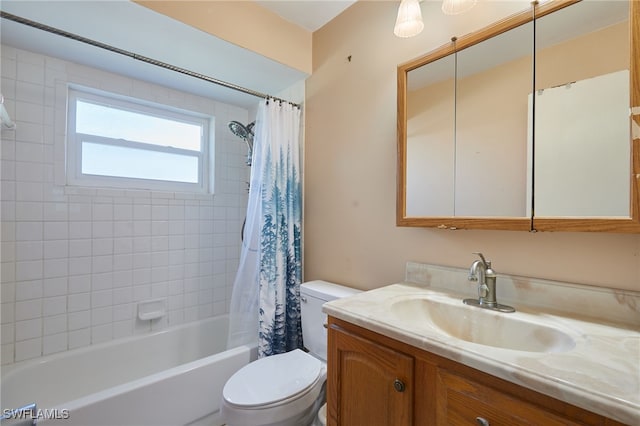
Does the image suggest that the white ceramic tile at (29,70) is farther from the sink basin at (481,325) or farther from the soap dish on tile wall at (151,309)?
the sink basin at (481,325)

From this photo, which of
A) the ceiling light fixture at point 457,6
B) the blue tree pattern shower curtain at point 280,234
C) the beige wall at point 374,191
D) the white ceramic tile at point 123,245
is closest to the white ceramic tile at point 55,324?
the white ceramic tile at point 123,245

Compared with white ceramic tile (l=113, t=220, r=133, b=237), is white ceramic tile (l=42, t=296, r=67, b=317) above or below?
below

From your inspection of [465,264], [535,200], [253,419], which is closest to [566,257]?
[535,200]

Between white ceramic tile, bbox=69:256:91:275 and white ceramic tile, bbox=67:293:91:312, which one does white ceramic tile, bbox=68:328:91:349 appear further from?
white ceramic tile, bbox=69:256:91:275

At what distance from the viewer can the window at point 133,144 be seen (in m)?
1.91

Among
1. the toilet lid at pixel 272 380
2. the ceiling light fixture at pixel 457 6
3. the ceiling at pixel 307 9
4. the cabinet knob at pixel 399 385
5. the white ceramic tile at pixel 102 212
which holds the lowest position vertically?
the toilet lid at pixel 272 380

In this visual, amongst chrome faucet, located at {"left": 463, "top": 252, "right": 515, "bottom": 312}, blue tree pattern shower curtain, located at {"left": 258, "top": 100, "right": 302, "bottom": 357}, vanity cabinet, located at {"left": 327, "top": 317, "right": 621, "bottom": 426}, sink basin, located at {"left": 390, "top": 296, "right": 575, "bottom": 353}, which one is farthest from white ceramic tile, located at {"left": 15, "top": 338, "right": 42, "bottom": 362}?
chrome faucet, located at {"left": 463, "top": 252, "right": 515, "bottom": 312}

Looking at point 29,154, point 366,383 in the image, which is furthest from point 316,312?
point 29,154

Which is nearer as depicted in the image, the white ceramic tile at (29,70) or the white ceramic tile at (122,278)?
the white ceramic tile at (29,70)

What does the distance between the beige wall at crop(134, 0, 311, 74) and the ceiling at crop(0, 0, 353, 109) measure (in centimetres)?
3

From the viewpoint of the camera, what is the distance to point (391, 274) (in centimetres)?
150

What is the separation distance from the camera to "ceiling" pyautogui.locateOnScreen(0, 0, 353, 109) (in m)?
1.33

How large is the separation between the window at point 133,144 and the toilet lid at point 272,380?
1570mm

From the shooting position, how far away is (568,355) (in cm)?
66
